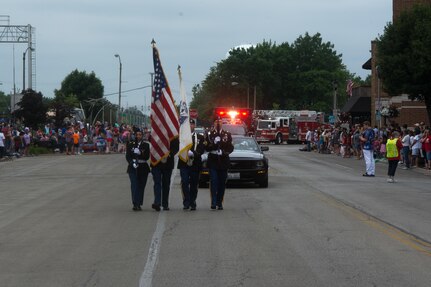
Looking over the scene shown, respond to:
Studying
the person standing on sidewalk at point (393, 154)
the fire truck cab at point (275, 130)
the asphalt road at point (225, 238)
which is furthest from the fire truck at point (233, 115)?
the asphalt road at point (225, 238)

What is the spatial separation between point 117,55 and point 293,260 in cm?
6507

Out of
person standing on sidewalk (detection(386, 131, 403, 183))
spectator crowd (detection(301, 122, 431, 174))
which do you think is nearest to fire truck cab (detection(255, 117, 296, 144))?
spectator crowd (detection(301, 122, 431, 174))

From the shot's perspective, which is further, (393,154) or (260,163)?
(393,154)

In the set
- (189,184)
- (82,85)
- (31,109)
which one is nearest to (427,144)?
(189,184)

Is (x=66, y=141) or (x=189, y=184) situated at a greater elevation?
(x=66, y=141)

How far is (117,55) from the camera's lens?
72938 millimetres

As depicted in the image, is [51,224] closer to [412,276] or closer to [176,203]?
[176,203]

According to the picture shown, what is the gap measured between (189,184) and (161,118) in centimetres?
146

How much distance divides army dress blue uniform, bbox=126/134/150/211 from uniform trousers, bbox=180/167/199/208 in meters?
0.77

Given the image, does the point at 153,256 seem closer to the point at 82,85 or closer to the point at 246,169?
the point at 246,169

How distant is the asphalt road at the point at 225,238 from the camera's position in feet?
28.2

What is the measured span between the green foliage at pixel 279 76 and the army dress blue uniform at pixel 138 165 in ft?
295

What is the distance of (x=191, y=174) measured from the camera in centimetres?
1535

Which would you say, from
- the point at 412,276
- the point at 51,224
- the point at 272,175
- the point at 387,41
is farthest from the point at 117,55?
the point at 412,276
